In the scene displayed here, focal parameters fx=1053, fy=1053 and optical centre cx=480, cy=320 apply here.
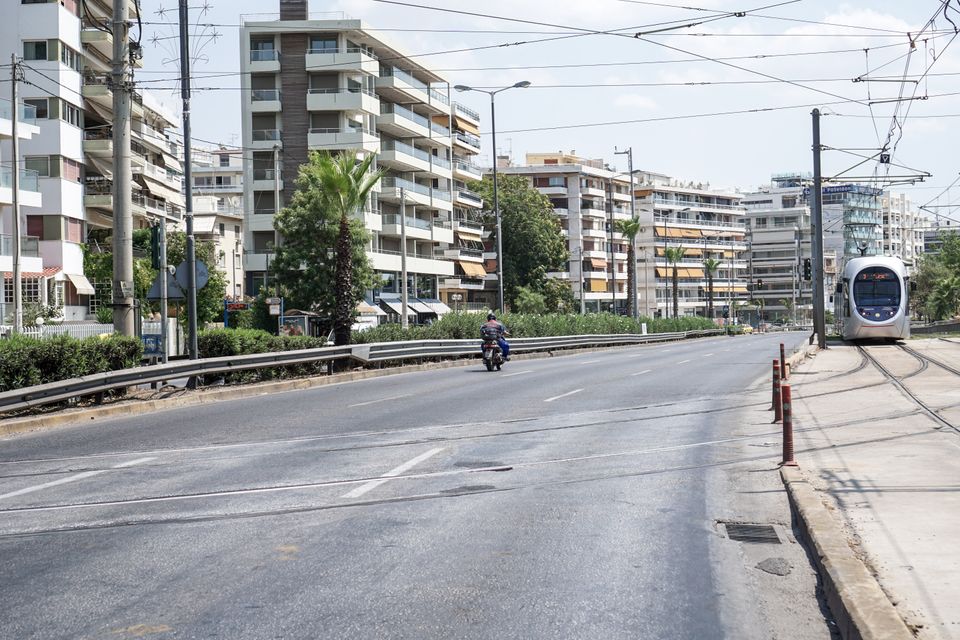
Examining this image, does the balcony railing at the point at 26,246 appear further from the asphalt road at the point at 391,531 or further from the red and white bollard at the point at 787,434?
the red and white bollard at the point at 787,434

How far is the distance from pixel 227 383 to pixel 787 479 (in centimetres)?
1612

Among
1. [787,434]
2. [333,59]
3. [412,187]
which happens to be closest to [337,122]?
[333,59]

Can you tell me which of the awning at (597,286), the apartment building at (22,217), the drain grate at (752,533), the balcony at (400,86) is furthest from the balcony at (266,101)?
the awning at (597,286)

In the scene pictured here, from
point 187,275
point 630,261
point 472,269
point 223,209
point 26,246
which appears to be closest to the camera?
point 187,275

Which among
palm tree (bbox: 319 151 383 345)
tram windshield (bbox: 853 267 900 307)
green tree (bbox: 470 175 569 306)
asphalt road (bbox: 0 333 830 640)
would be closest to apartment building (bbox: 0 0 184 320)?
palm tree (bbox: 319 151 383 345)

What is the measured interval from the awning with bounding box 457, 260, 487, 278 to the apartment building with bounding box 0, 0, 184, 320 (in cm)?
3308

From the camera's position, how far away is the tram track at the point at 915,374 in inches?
589

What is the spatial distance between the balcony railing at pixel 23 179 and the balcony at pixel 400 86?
88.0 feet

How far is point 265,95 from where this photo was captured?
214 ft

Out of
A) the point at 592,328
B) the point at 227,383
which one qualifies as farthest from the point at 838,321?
the point at 227,383

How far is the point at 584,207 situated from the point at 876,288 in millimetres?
83074

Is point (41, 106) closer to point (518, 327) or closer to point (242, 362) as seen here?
point (518, 327)

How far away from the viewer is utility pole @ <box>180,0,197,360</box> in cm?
2236

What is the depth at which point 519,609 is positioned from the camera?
5547 mm
